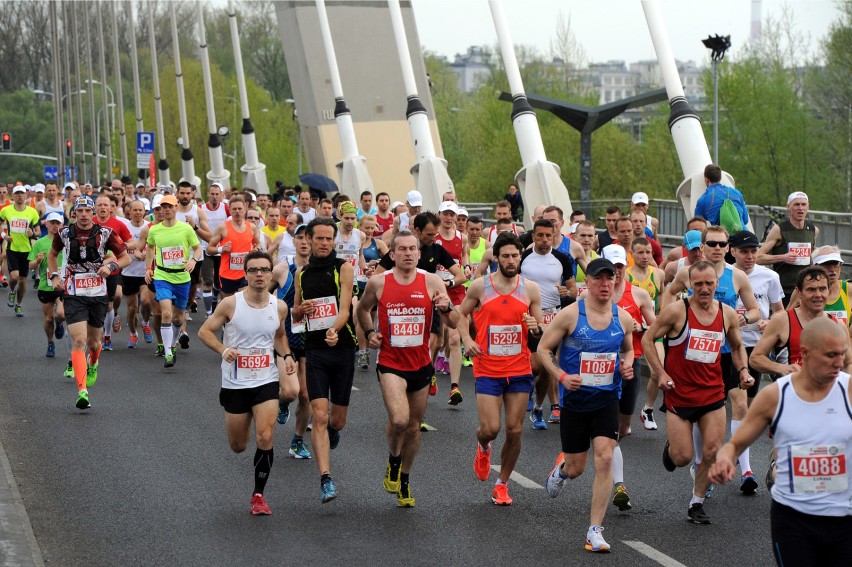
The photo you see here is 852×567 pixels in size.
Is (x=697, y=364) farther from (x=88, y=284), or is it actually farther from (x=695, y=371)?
(x=88, y=284)

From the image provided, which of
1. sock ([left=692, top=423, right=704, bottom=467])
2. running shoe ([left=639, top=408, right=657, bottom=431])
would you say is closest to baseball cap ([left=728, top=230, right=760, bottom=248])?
running shoe ([left=639, top=408, right=657, bottom=431])

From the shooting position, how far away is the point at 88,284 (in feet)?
48.8

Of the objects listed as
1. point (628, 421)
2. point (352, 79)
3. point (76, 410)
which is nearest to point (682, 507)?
point (628, 421)

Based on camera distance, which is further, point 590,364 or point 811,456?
point 590,364

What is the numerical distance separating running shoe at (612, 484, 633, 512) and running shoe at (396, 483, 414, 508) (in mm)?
1327

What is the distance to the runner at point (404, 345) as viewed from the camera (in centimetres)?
1023

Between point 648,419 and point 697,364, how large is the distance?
13.6ft

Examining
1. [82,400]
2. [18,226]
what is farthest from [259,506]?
[18,226]

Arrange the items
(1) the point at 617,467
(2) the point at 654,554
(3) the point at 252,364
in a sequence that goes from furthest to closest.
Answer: (1) the point at 617,467 < (3) the point at 252,364 < (2) the point at 654,554

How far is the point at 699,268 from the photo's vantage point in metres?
9.79

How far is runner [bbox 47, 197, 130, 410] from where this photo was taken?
14.8 meters

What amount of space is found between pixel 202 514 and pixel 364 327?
1.73 metres

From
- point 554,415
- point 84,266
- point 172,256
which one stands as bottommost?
point 554,415

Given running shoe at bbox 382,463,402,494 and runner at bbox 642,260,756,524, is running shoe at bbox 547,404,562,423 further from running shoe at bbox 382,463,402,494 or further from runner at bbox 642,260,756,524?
runner at bbox 642,260,756,524
